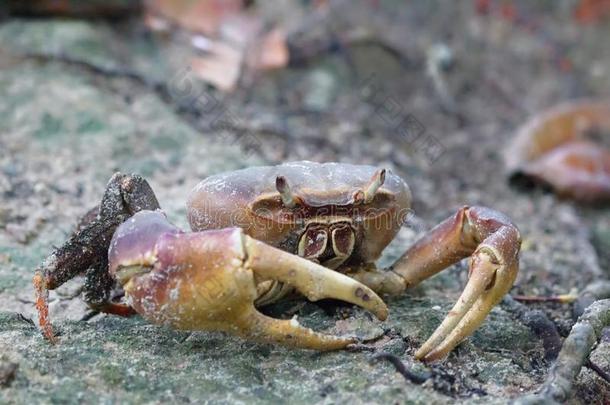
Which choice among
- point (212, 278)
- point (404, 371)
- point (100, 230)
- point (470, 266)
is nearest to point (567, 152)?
point (470, 266)

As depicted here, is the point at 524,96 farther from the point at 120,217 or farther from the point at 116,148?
A: the point at 120,217

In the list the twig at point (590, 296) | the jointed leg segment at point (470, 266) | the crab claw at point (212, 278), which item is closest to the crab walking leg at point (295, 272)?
the crab claw at point (212, 278)

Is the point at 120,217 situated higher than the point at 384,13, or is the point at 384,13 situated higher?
the point at 384,13

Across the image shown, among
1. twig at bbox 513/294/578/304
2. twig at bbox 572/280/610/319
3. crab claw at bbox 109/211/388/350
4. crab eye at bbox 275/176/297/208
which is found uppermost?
crab eye at bbox 275/176/297/208

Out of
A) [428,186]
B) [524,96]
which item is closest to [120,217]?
[428,186]

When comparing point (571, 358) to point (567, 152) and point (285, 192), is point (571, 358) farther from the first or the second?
point (567, 152)

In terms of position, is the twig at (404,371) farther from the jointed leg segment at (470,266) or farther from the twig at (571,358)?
the twig at (571,358)

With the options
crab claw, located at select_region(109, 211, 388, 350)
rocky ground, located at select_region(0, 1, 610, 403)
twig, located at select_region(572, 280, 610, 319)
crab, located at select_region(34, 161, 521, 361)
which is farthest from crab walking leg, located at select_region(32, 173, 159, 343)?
twig, located at select_region(572, 280, 610, 319)

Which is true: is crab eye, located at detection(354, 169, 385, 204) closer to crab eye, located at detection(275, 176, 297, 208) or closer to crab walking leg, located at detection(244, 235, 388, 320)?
crab eye, located at detection(275, 176, 297, 208)
